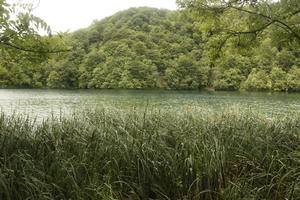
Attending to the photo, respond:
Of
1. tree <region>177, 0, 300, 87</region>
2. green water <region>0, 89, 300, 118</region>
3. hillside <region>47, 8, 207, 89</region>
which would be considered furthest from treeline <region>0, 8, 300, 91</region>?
tree <region>177, 0, 300, 87</region>

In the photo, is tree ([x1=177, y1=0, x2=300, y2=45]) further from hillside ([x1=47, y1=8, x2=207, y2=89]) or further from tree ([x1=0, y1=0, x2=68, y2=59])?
hillside ([x1=47, y1=8, x2=207, y2=89])

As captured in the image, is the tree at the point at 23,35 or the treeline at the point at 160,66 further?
the treeline at the point at 160,66

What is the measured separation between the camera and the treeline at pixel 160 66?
2111 inches

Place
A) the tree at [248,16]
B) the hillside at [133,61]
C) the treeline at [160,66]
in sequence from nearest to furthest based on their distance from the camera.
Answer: the tree at [248,16]
the treeline at [160,66]
the hillside at [133,61]

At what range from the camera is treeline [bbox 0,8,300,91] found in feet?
176

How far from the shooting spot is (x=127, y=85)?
60.9 meters

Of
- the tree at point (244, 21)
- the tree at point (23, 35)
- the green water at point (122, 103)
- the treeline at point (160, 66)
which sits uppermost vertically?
the treeline at point (160, 66)

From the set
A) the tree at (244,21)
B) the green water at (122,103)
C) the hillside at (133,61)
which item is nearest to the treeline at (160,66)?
the hillside at (133,61)

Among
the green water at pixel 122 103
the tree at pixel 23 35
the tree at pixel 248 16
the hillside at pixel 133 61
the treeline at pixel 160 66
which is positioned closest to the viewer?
the tree at pixel 23 35

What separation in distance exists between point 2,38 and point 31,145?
6.57 ft

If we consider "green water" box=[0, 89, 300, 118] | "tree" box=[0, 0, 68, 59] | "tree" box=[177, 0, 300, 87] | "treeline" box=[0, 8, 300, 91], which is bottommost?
"green water" box=[0, 89, 300, 118]

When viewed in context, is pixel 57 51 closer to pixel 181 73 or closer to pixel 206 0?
pixel 206 0

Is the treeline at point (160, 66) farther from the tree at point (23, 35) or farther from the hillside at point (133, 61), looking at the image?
the tree at point (23, 35)

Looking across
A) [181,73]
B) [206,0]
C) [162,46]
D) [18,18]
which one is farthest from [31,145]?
[162,46]
